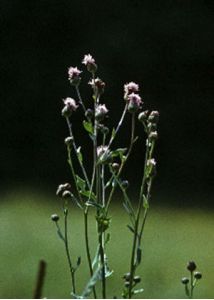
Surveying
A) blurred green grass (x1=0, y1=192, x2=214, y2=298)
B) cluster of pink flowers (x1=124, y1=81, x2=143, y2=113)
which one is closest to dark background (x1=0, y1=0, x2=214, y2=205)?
blurred green grass (x1=0, y1=192, x2=214, y2=298)

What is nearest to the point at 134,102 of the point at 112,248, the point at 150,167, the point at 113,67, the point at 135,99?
the point at 135,99

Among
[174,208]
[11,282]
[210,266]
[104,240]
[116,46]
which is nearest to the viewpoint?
[104,240]

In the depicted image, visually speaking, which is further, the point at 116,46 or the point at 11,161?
the point at 116,46

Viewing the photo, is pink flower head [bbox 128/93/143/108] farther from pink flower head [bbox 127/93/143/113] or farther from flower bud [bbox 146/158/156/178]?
flower bud [bbox 146/158/156/178]

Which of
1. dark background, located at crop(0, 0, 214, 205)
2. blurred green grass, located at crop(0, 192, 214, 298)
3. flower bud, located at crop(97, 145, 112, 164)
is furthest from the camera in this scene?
dark background, located at crop(0, 0, 214, 205)

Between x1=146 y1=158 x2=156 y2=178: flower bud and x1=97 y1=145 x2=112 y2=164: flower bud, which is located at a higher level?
x1=97 y1=145 x2=112 y2=164: flower bud

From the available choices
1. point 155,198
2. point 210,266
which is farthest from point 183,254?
point 155,198

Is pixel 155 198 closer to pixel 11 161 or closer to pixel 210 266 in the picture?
pixel 11 161
